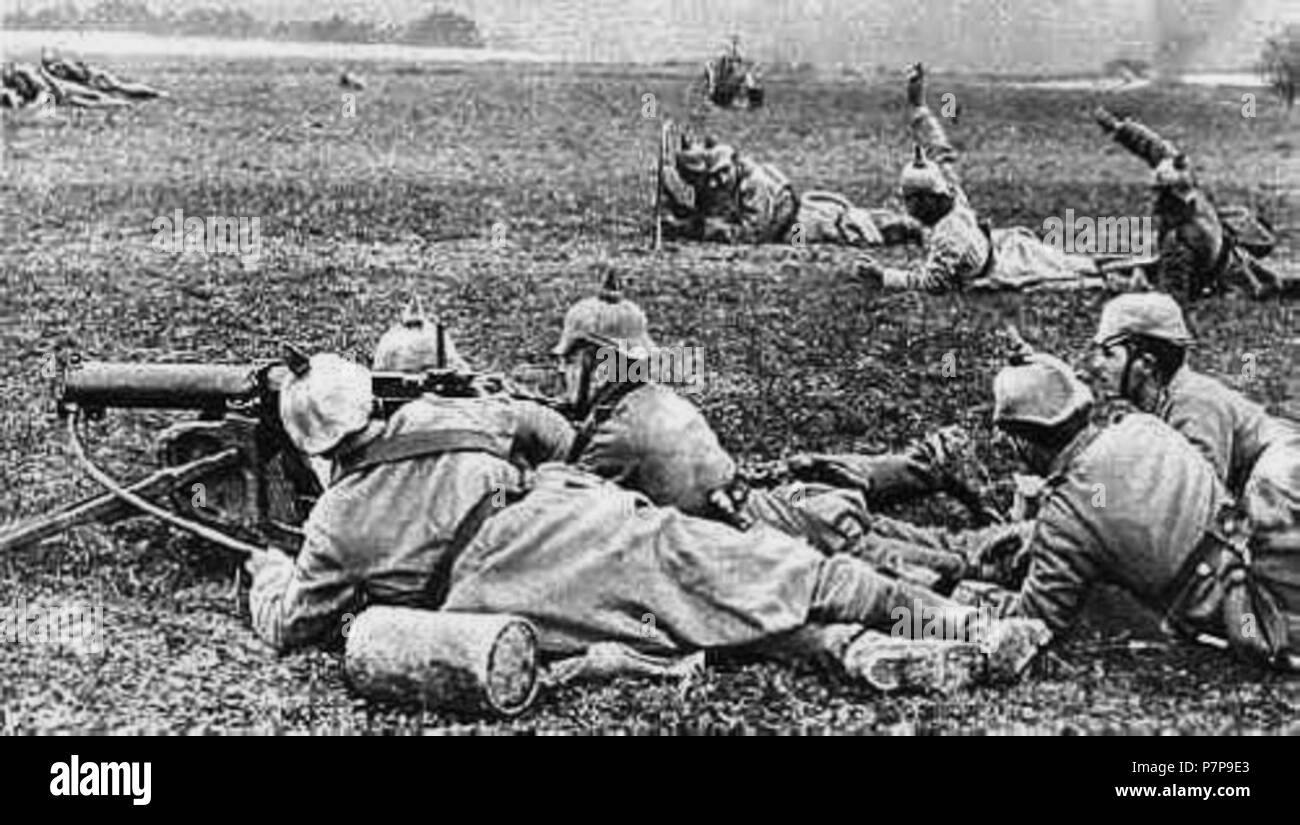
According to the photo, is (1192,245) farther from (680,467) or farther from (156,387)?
(156,387)

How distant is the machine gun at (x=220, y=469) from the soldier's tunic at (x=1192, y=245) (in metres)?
5.90

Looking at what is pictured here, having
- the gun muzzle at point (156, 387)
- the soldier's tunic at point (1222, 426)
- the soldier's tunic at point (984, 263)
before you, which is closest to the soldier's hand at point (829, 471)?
the soldier's tunic at point (1222, 426)

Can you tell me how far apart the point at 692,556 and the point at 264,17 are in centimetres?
693

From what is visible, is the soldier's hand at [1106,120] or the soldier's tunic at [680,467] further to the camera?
the soldier's hand at [1106,120]

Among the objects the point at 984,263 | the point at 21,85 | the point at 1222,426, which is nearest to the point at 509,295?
the point at 984,263

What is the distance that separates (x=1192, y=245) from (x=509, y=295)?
13.7 ft

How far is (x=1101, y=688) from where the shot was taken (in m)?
5.70

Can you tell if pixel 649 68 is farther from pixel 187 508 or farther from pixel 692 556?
pixel 692 556

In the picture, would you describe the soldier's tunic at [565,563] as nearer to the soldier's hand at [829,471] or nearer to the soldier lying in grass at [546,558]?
the soldier lying in grass at [546,558]

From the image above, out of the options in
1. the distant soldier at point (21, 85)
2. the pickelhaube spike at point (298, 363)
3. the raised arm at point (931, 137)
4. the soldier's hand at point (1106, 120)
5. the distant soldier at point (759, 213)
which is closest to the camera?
the pickelhaube spike at point (298, 363)

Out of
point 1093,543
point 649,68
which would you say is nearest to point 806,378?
point 649,68

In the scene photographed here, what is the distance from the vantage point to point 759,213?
13.3m

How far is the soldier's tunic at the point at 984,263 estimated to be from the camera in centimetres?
1153

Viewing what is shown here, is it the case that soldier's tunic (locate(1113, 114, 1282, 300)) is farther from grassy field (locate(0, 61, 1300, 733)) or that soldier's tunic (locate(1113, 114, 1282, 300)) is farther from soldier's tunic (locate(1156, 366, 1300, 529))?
soldier's tunic (locate(1156, 366, 1300, 529))
